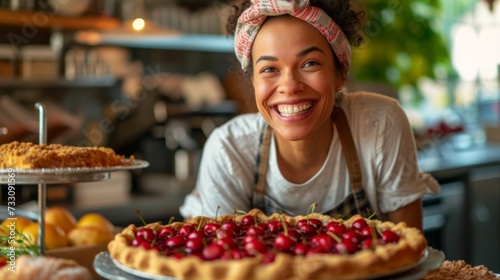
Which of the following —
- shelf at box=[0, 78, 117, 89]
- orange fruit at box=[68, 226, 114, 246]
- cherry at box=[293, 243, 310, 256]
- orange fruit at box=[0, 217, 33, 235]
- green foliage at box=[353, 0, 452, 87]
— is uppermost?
green foliage at box=[353, 0, 452, 87]

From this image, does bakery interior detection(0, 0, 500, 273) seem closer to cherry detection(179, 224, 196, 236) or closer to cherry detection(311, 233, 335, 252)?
cherry detection(179, 224, 196, 236)

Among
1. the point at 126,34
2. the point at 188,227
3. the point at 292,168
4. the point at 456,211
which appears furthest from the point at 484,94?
the point at 188,227

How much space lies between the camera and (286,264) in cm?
100

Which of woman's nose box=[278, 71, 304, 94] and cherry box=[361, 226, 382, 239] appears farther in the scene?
woman's nose box=[278, 71, 304, 94]

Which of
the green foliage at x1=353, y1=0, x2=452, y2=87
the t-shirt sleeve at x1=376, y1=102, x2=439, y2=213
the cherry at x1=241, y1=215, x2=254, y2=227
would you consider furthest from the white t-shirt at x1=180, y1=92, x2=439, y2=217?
the green foliage at x1=353, y1=0, x2=452, y2=87

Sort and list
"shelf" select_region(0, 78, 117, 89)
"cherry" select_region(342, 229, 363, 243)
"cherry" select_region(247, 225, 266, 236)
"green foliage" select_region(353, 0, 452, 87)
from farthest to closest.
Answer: "green foliage" select_region(353, 0, 452, 87) < "shelf" select_region(0, 78, 117, 89) < "cherry" select_region(247, 225, 266, 236) < "cherry" select_region(342, 229, 363, 243)

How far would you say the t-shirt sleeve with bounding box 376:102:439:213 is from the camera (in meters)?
1.92

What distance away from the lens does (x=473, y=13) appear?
7242 millimetres

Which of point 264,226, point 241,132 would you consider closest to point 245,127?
→ point 241,132

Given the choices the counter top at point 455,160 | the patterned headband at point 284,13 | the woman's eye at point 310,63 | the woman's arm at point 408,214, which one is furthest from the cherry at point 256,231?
the counter top at point 455,160

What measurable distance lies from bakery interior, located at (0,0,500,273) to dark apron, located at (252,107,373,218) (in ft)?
5.35

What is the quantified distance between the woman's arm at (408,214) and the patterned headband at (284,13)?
0.44 metres

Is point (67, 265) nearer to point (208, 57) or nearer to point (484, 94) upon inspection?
point (208, 57)

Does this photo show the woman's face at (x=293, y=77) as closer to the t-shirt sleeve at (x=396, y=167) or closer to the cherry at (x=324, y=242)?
the t-shirt sleeve at (x=396, y=167)
